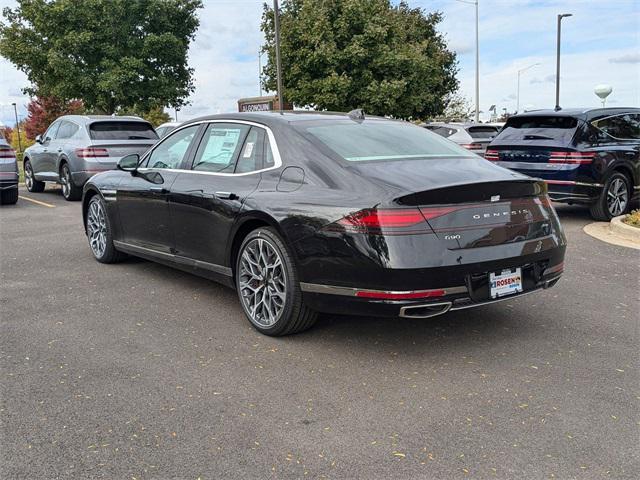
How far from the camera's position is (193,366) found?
3920 millimetres

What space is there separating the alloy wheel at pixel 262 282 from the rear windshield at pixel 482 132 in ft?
40.7

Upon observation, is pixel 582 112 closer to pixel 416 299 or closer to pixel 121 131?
pixel 416 299

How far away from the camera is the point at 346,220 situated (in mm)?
3824

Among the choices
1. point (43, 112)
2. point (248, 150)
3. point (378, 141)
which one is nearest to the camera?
point (378, 141)

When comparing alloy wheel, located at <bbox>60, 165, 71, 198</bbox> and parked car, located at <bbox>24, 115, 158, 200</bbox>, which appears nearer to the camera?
parked car, located at <bbox>24, 115, 158, 200</bbox>

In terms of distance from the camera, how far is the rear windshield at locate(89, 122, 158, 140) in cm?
1273

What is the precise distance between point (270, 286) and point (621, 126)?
7756mm

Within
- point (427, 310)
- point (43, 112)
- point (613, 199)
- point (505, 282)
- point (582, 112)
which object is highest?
point (43, 112)

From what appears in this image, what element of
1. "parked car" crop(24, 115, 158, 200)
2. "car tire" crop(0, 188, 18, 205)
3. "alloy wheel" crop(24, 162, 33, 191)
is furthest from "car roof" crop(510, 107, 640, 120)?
"alloy wheel" crop(24, 162, 33, 191)

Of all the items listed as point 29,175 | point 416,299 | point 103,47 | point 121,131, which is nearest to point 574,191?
point 416,299

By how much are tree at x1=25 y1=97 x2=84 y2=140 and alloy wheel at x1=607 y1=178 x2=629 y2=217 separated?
48579mm

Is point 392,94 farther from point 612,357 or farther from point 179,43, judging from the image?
point 612,357

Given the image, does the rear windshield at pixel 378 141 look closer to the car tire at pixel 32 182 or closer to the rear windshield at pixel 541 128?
the rear windshield at pixel 541 128

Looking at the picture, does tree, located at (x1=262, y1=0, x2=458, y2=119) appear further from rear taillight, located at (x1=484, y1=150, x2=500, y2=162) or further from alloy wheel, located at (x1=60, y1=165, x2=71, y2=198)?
rear taillight, located at (x1=484, y1=150, x2=500, y2=162)
